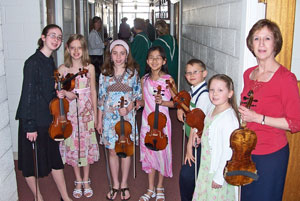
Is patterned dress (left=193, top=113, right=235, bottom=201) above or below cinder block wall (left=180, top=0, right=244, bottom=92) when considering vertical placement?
below

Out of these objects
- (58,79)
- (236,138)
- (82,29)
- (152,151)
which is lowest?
(152,151)

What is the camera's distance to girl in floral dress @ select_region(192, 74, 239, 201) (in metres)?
1.98

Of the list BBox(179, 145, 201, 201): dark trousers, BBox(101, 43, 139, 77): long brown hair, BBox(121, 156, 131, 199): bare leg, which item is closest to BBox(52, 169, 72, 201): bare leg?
BBox(121, 156, 131, 199): bare leg

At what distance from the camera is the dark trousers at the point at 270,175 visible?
1.89 metres

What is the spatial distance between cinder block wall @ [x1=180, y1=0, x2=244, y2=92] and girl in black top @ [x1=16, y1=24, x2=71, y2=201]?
1295mm

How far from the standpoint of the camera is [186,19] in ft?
16.8

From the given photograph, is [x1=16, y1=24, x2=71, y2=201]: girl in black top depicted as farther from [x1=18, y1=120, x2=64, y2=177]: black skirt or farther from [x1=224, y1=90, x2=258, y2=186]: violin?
[x1=224, y1=90, x2=258, y2=186]: violin

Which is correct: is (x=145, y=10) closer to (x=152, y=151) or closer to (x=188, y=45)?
(x=188, y=45)

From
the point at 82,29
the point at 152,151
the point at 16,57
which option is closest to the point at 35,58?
the point at 152,151

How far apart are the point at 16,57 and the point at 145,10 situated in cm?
2182

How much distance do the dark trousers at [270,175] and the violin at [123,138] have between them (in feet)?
3.53

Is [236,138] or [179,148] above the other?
[236,138]

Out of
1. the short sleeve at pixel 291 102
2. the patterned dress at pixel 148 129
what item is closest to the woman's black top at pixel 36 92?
the patterned dress at pixel 148 129

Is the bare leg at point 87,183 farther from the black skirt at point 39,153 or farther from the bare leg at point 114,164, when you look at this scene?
the black skirt at point 39,153
